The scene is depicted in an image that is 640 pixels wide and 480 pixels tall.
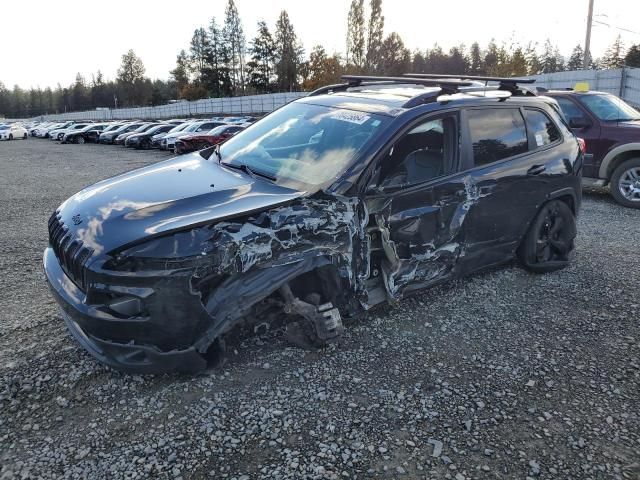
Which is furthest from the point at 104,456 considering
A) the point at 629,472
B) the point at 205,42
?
the point at 205,42

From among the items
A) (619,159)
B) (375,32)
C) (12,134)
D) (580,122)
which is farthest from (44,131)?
(619,159)

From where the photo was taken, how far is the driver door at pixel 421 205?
338cm

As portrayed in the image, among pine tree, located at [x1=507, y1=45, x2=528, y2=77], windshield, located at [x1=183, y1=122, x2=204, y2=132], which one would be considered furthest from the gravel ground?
pine tree, located at [x1=507, y1=45, x2=528, y2=77]

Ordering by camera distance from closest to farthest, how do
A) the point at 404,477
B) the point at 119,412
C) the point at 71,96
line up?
the point at 404,477, the point at 119,412, the point at 71,96

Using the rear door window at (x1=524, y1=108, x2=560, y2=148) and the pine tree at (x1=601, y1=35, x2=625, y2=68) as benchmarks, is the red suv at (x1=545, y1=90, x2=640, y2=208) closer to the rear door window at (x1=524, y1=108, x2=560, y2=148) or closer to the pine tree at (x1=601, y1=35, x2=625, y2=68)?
the rear door window at (x1=524, y1=108, x2=560, y2=148)

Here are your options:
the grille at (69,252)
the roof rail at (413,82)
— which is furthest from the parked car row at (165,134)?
the grille at (69,252)

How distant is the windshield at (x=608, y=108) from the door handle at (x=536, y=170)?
176 inches

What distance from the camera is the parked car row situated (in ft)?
58.3

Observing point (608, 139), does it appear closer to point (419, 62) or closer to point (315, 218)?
point (315, 218)

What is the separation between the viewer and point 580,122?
800 cm

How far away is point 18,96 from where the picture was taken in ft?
412

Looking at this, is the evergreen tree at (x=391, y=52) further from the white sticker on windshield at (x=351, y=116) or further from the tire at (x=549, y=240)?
the white sticker on windshield at (x=351, y=116)

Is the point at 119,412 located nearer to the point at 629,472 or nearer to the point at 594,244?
the point at 629,472

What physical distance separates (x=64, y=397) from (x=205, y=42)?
258 feet
